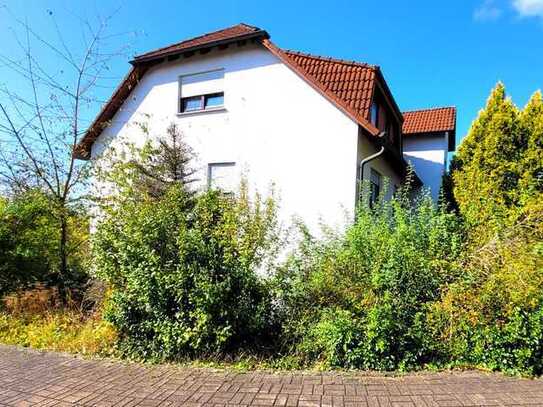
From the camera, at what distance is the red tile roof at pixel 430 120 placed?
61.2ft

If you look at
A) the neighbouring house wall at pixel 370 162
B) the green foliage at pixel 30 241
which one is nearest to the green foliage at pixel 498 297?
the neighbouring house wall at pixel 370 162

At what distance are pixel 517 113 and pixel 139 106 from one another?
1081 cm

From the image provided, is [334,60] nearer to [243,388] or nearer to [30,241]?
[30,241]

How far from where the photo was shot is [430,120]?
1950cm

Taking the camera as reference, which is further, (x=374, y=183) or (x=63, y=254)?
(x=374, y=183)

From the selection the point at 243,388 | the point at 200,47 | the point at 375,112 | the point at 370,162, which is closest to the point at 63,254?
the point at 243,388

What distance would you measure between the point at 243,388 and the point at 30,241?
19.8 feet

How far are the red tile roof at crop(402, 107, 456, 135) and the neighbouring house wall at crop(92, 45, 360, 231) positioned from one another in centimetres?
1071

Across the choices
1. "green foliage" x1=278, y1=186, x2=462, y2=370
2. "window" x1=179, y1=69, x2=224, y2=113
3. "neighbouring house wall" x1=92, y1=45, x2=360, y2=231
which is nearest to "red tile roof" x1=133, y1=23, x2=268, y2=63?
"neighbouring house wall" x1=92, y1=45, x2=360, y2=231

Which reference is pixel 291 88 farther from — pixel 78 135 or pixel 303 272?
pixel 303 272

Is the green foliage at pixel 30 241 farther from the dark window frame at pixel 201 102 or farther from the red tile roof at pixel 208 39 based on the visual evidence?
the red tile roof at pixel 208 39

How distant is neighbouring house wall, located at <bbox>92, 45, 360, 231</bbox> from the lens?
377 inches

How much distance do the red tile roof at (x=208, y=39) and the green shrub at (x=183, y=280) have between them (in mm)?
6394

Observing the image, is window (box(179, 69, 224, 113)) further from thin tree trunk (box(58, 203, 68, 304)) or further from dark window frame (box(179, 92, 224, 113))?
thin tree trunk (box(58, 203, 68, 304))
